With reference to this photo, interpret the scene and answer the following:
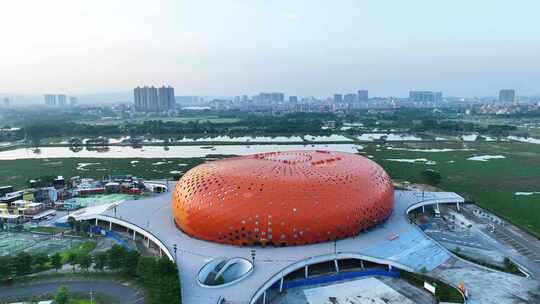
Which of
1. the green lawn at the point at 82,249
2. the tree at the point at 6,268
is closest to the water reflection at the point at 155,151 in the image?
the green lawn at the point at 82,249

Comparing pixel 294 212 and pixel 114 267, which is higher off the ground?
pixel 294 212

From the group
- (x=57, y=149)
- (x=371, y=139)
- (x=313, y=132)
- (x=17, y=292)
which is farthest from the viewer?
(x=313, y=132)

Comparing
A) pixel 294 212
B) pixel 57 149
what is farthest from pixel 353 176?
pixel 57 149

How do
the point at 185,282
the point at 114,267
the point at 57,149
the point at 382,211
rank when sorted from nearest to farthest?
the point at 185,282 → the point at 114,267 → the point at 382,211 → the point at 57,149

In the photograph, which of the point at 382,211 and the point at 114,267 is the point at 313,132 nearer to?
the point at 382,211

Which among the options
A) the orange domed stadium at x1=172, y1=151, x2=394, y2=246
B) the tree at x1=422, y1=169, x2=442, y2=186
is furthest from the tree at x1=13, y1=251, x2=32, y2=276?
the tree at x1=422, y1=169, x2=442, y2=186

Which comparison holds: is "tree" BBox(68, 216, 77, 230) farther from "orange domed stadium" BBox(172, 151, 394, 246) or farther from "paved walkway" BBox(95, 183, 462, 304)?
"orange domed stadium" BBox(172, 151, 394, 246)

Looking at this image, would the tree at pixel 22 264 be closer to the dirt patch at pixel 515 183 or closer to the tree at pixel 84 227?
the tree at pixel 84 227

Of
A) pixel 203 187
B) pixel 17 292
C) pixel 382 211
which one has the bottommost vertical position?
pixel 17 292
